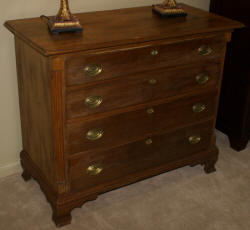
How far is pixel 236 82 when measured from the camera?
3264mm

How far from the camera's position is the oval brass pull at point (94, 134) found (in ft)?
7.88

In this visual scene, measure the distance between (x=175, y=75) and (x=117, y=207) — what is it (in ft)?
3.04

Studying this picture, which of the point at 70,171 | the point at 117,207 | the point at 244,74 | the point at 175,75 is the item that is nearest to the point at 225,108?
the point at 244,74

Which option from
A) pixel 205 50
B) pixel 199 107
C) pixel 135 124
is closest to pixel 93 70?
pixel 135 124

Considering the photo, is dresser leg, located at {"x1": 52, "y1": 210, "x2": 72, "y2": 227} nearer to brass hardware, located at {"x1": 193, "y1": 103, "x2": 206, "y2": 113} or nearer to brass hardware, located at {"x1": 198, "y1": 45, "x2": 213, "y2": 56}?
brass hardware, located at {"x1": 193, "y1": 103, "x2": 206, "y2": 113}

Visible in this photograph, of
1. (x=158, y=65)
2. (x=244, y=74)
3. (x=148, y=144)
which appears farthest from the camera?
(x=244, y=74)

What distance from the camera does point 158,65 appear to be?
247cm

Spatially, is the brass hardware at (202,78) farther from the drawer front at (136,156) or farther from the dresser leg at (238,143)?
the dresser leg at (238,143)

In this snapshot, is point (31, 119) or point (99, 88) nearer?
point (99, 88)

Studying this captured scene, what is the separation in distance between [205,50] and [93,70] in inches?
31.0

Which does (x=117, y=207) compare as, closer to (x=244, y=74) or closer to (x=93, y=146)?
(x=93, y=146)

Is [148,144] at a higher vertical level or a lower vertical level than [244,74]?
lower

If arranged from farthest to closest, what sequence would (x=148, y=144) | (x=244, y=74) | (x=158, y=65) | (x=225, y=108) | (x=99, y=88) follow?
(x=225, y=108) → (x=244, y=74) → (x=148, y=144) → (x=158, y=65) → (x=99, y=88)

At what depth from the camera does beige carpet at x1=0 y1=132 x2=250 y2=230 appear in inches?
102
